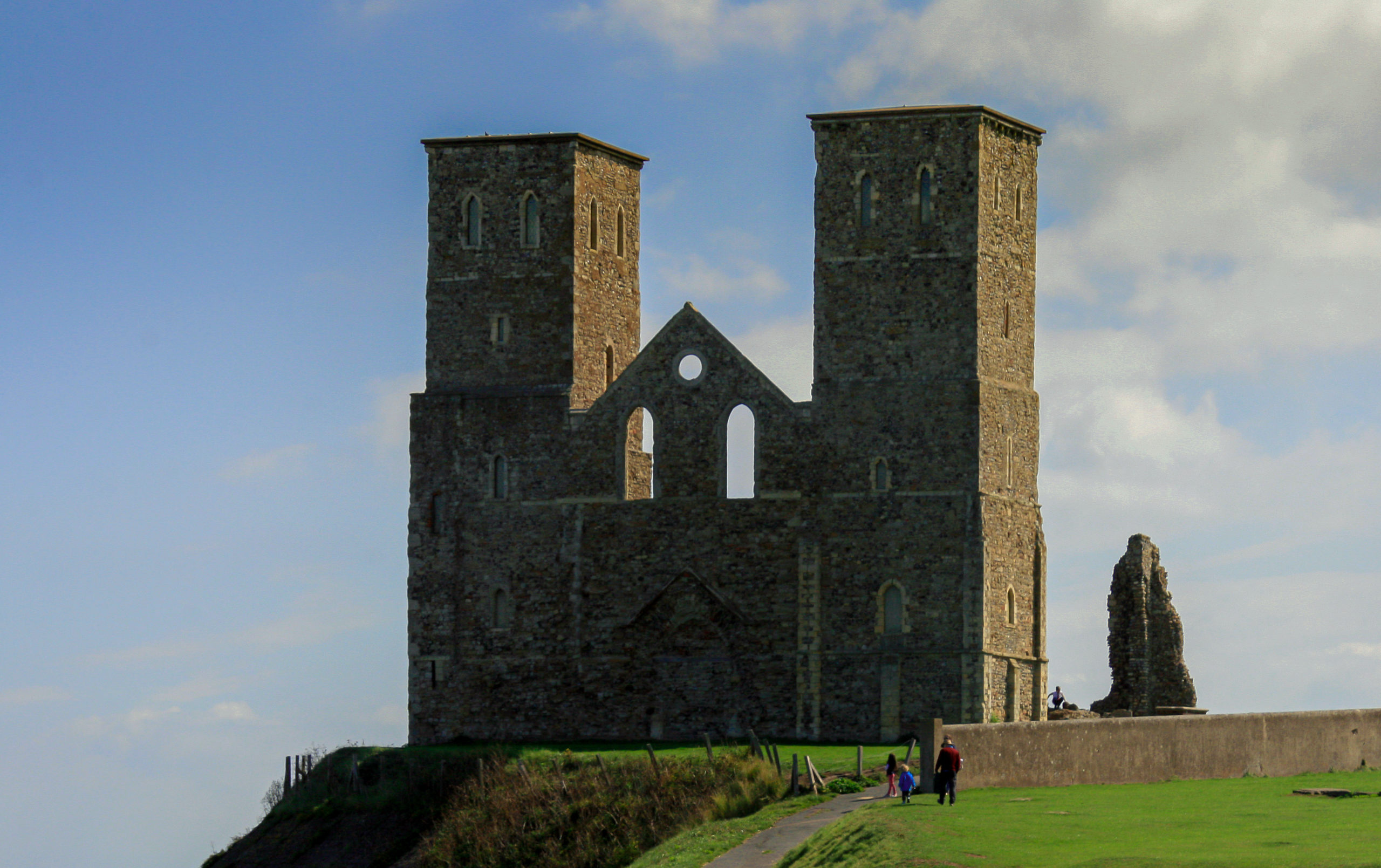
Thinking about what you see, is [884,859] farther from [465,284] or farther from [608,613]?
[465,284]

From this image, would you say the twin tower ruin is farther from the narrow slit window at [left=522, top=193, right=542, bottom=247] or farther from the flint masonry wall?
the flint masonry wall

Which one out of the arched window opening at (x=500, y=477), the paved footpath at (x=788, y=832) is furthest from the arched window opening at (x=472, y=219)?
the paved footpath at (x=788, y=832)

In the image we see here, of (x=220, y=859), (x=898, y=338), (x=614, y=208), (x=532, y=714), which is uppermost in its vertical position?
(x=614, y=208)

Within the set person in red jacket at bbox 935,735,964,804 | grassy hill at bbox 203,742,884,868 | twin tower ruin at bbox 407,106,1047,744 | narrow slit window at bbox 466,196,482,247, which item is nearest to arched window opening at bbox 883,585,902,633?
twin tower ruin at bbox 407,106,1047,744

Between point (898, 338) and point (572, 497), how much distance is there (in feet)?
27.5

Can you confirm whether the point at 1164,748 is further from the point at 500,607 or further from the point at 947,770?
the point at 500,607

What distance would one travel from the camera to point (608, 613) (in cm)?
5131

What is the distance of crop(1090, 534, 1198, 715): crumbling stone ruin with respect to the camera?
52.0 meters

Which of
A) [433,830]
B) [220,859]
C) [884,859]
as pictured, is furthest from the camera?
[220,859]

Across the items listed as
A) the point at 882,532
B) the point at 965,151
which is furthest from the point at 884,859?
the point at 965,151

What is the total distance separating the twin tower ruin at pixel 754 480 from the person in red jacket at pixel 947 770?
16.1m

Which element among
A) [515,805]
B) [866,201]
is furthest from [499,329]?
[515,805]

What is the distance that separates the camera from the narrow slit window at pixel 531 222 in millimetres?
53594

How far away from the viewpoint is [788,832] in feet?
114
